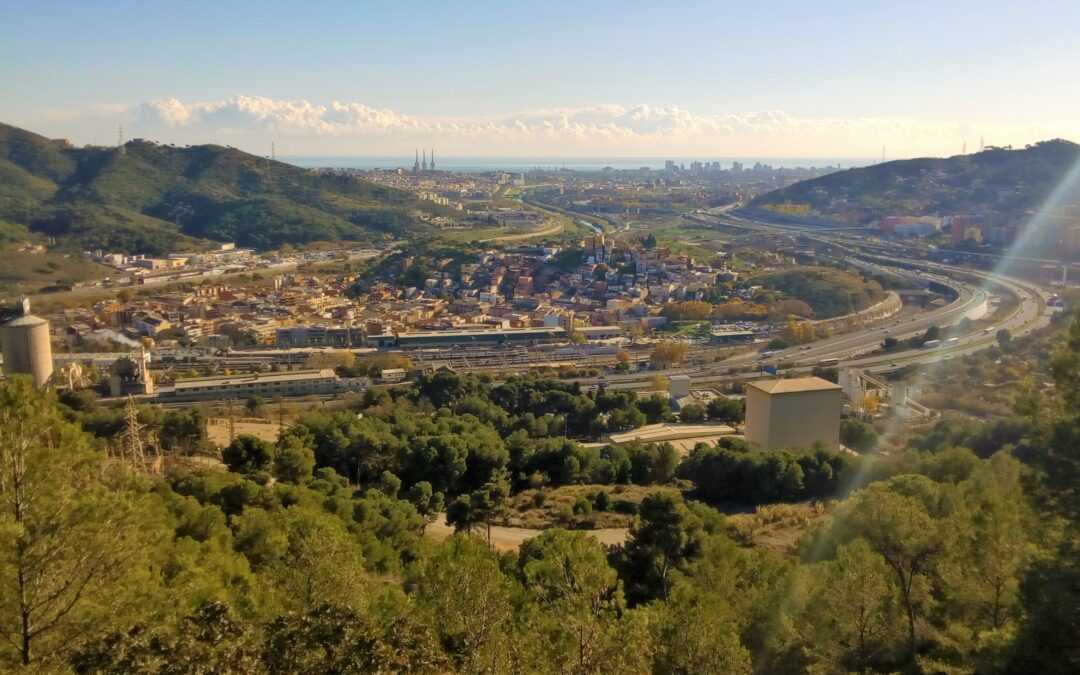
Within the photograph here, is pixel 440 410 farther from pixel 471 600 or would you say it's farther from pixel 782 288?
pixel 782 288

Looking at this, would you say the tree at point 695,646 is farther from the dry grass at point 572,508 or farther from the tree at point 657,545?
the dry grass at point 572,508

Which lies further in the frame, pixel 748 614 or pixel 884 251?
pixel 884 251

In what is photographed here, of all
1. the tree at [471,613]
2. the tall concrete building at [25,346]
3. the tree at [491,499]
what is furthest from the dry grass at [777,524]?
the tall concrete building at [25,346]

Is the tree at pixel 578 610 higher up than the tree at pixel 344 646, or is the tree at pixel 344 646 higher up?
the tree at pixel 344 646

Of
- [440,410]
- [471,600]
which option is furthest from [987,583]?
[440,410]

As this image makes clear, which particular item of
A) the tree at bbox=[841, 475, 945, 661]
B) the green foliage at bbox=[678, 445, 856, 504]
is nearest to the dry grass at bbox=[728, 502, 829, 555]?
the green foliage at bbox=[678, 445, 856, 504]

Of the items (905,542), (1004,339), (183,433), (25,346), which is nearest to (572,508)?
(183,433)
